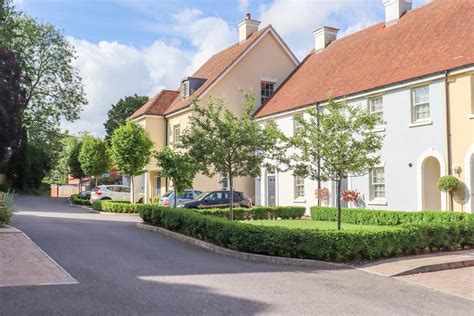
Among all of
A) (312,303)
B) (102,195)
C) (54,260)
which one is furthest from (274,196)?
(312,303)

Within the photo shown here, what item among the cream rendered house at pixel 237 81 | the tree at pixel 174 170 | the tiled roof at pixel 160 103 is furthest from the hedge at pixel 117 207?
the tiled roof at pixel 160 103

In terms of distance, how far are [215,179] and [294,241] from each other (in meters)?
20.6

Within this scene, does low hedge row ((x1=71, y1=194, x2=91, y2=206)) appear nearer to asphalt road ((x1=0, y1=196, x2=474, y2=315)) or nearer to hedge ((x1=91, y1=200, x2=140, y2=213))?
hedge ((x1=91, y1=200, x2=140, y2=213))

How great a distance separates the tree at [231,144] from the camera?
54.2 feet

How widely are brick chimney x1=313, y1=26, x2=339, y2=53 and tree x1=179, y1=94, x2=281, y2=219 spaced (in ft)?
51.5

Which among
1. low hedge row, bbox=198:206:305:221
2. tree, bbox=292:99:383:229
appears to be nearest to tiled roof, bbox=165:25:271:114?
low hedge row, bbox=198:206:305:221

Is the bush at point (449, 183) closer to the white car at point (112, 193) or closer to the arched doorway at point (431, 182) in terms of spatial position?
the arched doorway at point (431, 182)

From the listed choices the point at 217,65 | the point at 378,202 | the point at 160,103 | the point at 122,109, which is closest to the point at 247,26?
the point at 217,65

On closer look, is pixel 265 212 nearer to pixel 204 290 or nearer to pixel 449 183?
pixel 449 183

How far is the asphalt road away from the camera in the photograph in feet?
23.7

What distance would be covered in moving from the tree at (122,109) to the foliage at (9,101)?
165ft

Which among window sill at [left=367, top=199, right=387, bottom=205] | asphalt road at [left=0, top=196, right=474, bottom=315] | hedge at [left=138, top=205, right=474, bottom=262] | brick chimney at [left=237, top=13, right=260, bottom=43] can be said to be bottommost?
asphalt road at [left=0, top=196, right=474, bottom=315]

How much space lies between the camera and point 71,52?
44.6 metres

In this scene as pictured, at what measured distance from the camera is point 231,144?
16.6 m
